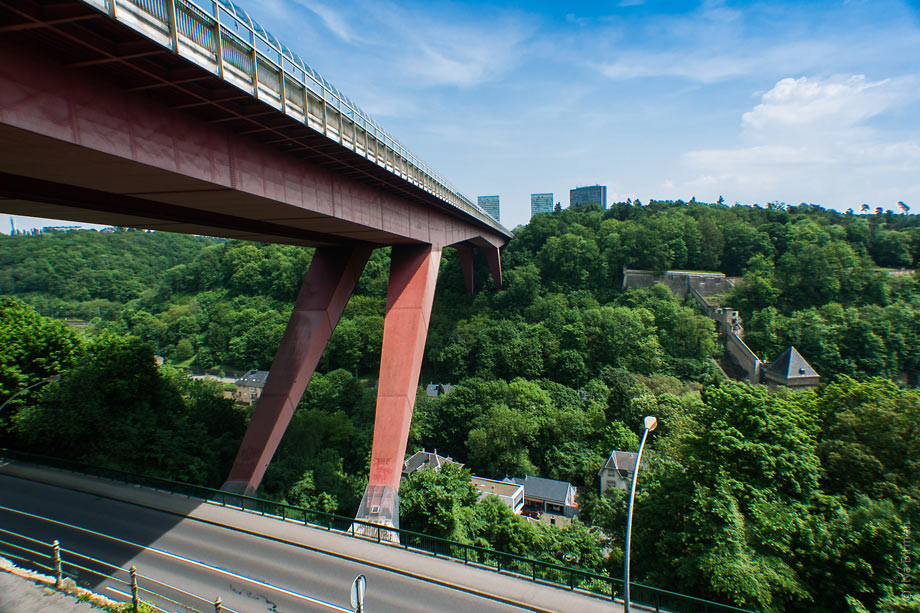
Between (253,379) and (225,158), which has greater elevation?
(225,158)

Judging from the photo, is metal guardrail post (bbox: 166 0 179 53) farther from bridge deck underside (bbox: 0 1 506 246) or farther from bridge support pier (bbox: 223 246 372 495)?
bridge support pier (bbox: 223 246 372 495)

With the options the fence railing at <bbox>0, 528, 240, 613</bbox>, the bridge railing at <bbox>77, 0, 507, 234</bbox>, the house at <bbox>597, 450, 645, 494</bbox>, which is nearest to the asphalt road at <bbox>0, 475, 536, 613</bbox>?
the fence railing at <bbox>0, 528, 240, 613</bbox>

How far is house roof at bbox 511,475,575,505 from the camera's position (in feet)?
110

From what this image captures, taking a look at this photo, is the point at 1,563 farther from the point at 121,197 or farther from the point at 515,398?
the point at 515,398

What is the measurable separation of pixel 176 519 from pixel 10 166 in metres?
11.5

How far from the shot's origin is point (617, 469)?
3300cm

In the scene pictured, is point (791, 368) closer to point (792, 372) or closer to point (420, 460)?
point (792, 372)

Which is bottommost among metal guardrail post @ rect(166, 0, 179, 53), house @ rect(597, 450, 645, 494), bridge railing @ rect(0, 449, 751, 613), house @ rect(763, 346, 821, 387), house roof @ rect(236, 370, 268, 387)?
house @ rect(597, 450, 645, 494)

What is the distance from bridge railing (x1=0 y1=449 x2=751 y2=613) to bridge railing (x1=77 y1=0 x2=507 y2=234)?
37.7 feet

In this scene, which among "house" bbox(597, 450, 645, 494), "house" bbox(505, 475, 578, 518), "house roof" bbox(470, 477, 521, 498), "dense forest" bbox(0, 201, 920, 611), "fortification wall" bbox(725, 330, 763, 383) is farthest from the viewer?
"fortification wall" bbox(725, 330, 763, 383)

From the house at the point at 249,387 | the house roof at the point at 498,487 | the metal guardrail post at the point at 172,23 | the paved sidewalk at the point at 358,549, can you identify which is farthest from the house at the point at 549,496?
the house at the point at 249,387

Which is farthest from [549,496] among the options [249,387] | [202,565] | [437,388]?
[249,387]

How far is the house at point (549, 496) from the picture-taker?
33.4 metres

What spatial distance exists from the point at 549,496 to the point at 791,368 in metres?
26.1
